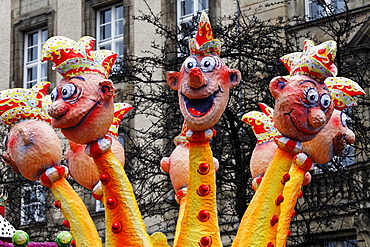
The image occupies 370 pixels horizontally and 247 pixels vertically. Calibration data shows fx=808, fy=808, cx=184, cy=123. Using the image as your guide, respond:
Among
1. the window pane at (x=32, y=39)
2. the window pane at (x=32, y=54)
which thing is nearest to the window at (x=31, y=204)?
the window pane at (x=32, y=54)

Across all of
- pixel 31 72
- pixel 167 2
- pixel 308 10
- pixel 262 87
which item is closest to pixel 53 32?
pixel 31 72

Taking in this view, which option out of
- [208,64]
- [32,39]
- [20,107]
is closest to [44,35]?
[32,39]

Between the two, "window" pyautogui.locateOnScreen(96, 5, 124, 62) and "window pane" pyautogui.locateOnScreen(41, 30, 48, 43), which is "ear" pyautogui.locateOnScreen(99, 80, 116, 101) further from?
"window pane" pyautogui.locateOnScreen(41, 30, 48, 43)

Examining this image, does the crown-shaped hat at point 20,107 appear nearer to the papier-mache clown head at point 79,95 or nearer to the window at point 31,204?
the papier-mache clown head at point 79,95

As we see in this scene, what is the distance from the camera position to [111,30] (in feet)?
60.8

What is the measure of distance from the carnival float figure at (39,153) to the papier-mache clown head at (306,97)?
1.27 meters

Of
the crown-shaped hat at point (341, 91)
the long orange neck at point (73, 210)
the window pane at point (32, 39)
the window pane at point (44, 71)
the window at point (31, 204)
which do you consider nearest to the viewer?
the long orange neck at point (73, 210)

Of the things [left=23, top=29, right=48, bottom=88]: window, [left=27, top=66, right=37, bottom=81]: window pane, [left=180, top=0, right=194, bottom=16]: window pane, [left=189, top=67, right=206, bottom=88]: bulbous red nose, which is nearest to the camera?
[left=189, top=67, right=206, bottom=88]: bulbous red nose

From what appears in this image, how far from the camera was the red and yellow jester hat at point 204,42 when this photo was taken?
4473 mm

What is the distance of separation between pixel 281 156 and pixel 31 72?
1602cm

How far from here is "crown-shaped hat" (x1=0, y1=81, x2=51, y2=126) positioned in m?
4.84

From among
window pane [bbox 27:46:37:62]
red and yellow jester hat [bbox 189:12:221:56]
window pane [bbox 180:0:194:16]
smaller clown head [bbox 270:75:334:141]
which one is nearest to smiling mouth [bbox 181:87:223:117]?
red and yellow jester hat [bbox 189:12:221:56]

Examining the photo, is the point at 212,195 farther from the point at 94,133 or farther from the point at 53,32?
the point at 53,32

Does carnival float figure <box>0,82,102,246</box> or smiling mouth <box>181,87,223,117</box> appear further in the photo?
carnival float figure <box>0,82,102,246</box>
